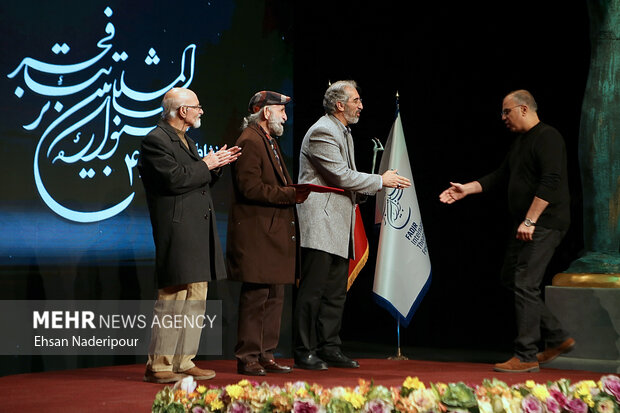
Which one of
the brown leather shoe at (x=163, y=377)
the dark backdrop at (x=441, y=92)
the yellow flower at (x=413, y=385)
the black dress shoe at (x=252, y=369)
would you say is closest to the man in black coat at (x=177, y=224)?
the brown leather shoe at (x=163, y=377)

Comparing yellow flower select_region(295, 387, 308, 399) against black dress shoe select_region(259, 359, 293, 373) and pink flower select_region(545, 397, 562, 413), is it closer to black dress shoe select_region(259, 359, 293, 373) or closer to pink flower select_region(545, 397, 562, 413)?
pink flower select_region(545, 397, 562, 413)

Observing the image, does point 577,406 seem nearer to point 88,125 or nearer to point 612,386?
point 612,386

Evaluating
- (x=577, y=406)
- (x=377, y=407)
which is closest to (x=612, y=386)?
(x=577, y=406)

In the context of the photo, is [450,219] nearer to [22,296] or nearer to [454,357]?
[454,357]

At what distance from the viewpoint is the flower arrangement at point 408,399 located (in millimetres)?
2207

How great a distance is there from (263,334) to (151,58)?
70.2 inches

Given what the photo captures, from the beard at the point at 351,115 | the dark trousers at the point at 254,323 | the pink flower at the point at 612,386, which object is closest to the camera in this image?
the pink flower at the point at 612,386

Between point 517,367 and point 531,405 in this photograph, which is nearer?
point 531,405

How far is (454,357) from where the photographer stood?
18.5ft

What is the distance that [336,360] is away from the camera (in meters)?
4.59

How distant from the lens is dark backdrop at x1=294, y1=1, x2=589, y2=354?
6262mm

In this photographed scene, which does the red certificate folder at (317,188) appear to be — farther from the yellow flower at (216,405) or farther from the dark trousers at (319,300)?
the yellow flower at (216,405)

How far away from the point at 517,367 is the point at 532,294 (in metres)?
0.38

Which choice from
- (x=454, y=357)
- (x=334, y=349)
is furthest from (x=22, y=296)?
(x=454, y=357)
